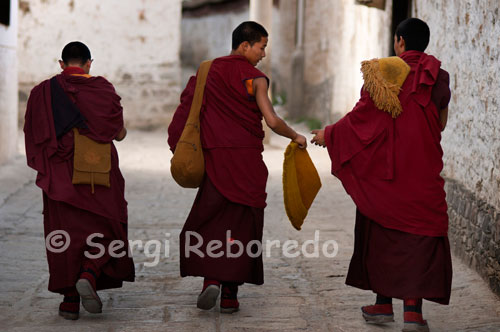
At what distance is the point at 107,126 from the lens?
14.3ft

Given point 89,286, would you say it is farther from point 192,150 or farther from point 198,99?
point 198,99

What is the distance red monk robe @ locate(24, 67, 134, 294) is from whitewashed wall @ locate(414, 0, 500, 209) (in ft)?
7.19

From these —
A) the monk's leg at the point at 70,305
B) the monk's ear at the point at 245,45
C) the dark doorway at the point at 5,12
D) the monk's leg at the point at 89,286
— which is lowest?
the monk's leg at the point at 70,305

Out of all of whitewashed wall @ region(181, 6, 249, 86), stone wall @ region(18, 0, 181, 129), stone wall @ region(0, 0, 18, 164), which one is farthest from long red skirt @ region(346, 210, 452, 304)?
whitewashed wall @ region(181, 6, 249, 86)

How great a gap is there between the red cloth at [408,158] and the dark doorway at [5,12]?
7443 millimetres

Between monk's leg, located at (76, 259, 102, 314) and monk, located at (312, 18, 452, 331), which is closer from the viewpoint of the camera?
monk, located at (312, 18, 452, 331)

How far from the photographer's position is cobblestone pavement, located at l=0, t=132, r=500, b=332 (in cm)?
420

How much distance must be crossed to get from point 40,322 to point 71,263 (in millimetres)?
331

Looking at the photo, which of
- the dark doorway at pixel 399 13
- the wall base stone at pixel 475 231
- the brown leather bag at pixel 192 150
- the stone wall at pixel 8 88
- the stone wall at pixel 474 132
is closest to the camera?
the brown leather bag at pixel 192 150

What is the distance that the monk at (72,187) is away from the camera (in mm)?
4207

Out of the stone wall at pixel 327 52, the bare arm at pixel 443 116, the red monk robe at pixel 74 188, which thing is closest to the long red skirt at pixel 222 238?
the red monk robe at pixel 74 188

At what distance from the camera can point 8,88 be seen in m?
10.7

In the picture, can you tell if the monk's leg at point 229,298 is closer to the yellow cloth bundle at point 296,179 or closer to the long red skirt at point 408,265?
the yellow cloth bundle at point 296,179

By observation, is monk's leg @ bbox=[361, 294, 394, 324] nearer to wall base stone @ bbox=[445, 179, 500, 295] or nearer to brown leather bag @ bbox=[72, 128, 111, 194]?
wall base stone @ bbox=[445, 179, 500, 295]
